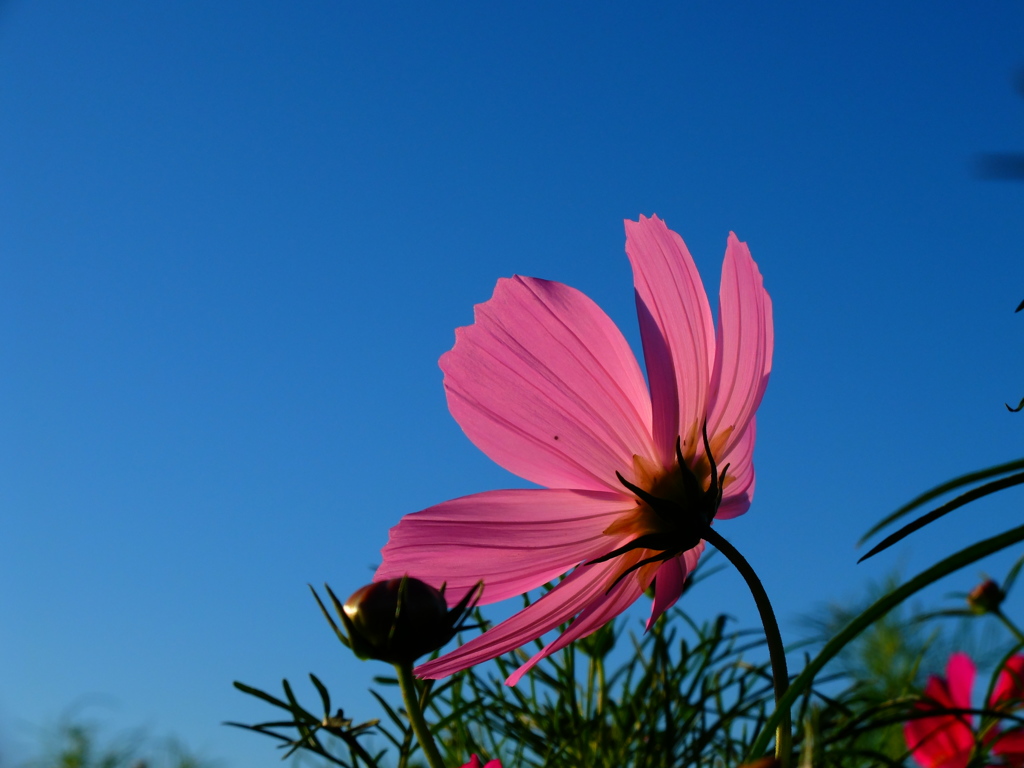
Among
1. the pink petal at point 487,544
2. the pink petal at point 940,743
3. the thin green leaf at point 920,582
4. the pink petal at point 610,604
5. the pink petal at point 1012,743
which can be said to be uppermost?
the pink petal at point 487,544

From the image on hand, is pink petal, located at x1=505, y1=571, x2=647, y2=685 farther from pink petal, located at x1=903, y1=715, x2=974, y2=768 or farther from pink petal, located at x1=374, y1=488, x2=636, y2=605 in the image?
pink petal, located at x1=903, y1=715, x2=974, y2=768

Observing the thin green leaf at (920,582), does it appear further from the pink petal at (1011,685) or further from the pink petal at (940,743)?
the pink petal at (940,743)

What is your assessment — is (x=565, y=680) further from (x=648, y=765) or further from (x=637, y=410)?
(x=637, y=410)

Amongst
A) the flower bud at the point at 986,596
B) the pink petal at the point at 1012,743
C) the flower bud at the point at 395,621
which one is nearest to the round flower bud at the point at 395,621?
the flower bud at the point at 395,621

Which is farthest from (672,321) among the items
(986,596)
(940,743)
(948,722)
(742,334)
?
(986,596)

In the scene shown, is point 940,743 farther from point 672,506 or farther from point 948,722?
point 672,506

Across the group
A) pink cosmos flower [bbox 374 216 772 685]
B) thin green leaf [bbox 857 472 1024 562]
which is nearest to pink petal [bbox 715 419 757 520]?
pink cosmos flower [bbox 374 216 772 685]

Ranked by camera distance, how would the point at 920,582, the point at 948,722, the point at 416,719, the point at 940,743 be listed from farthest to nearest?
1. the point at 940,743
2. the point at 948,722
3. the point at 416,719
4. the point at 920,582
